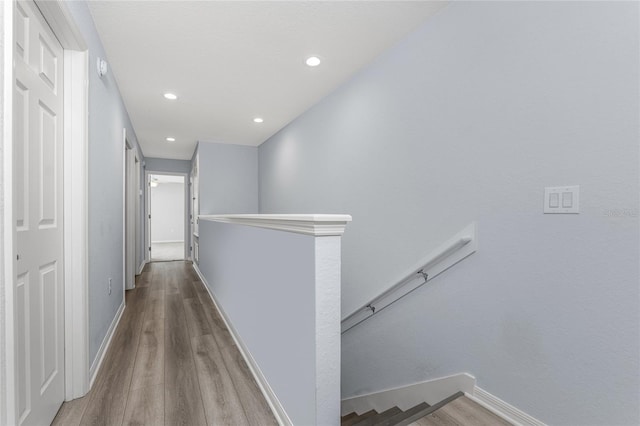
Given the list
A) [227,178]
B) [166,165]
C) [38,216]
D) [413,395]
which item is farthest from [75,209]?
[166,165]

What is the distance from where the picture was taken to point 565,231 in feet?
4.35

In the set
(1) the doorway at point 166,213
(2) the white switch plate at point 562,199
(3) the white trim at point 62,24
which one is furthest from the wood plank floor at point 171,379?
(1) the doorway at point 166,213

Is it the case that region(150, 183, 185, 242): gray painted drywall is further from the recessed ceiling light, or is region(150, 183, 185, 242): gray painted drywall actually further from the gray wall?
the recessed ceiling light

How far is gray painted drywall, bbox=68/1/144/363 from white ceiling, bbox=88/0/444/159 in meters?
0.26

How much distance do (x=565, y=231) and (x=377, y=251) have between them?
132 cm

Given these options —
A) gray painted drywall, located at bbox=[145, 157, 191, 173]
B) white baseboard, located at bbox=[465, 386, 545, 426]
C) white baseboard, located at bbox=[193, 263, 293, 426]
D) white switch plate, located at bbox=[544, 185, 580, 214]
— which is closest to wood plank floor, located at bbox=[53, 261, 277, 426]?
white baseboard, located at bbox=[193, 263, 293, 426]

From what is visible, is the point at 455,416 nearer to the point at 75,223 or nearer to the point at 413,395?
the point at 413,395

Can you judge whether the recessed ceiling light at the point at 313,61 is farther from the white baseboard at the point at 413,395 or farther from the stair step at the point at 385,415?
the stair step at the point at 385,415

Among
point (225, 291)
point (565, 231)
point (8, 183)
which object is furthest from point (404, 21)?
point (225, 291)

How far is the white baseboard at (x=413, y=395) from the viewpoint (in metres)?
1.76

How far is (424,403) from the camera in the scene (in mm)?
1952

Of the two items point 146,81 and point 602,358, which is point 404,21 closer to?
point 602,358

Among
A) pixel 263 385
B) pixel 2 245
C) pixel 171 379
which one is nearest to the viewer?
pixel 2 245

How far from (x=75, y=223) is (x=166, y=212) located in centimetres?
1039
